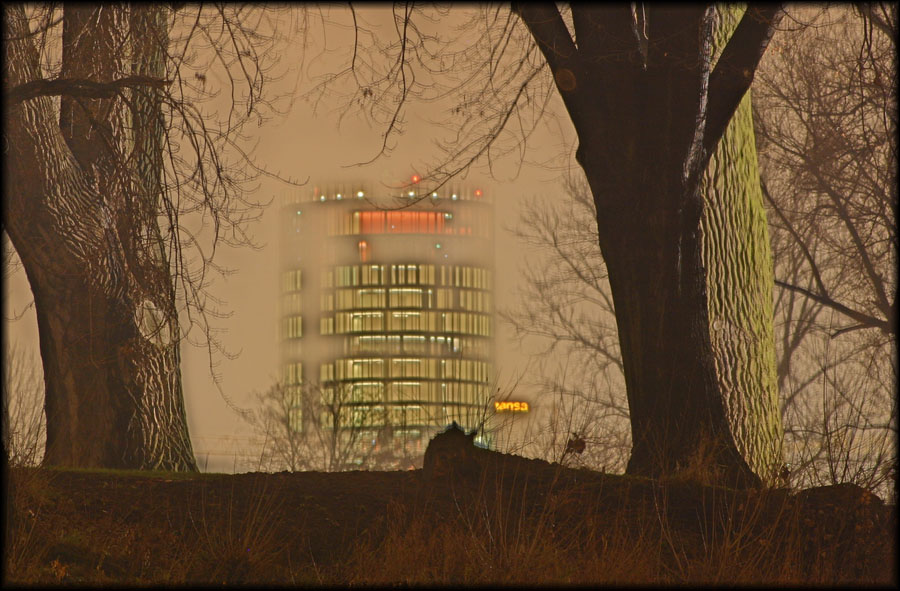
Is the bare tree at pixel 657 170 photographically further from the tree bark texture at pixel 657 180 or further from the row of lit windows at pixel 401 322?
the row of lit windows at pixel 401 322

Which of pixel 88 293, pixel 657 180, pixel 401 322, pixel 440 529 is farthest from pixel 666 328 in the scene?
pixel 401 322

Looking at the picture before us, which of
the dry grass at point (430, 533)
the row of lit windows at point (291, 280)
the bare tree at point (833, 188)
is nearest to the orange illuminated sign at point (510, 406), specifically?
the dry grass at point (430, 533)

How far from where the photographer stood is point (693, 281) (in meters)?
7.58

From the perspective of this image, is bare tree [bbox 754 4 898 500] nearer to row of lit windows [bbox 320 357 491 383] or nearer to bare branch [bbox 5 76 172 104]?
bare branch [bbox 5 76 172 104]

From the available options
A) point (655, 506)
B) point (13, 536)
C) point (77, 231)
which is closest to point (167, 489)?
point (13, 536)

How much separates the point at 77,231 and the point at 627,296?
463 centimetres

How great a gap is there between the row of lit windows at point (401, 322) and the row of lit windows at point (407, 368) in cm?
392

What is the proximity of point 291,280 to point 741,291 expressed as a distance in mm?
139080

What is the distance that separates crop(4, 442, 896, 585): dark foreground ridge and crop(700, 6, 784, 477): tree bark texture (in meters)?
2.57

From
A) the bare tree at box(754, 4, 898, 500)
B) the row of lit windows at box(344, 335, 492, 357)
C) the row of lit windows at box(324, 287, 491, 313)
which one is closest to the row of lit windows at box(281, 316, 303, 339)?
the row of lit windows at box(324, 287, 491, 313)

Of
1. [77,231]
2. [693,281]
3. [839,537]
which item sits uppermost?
[77,231]

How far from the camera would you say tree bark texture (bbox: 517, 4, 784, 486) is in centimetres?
741

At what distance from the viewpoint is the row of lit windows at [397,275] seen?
144875 millimetres

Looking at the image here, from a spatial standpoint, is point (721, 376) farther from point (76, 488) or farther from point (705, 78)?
point (76, 488)
